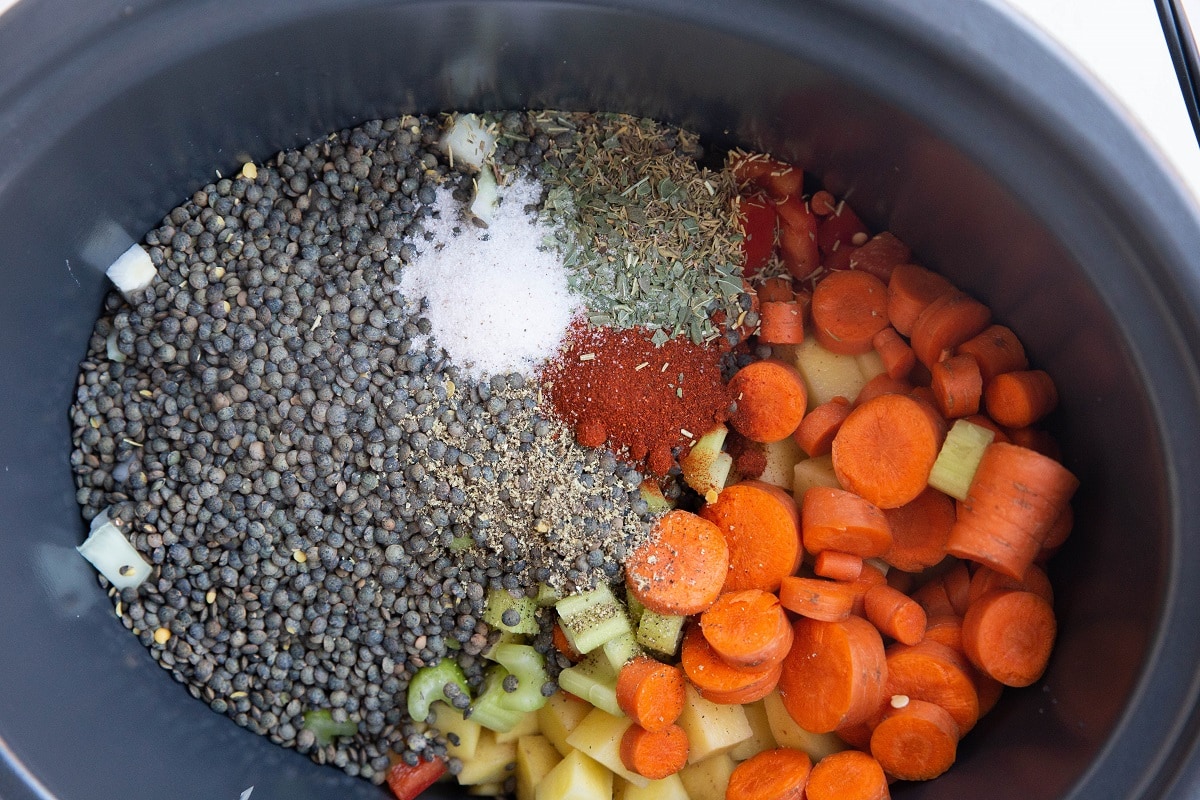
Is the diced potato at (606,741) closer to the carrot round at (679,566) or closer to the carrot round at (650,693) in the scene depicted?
the carrot round at (650,693)

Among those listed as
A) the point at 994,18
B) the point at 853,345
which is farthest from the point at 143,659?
the point at 994,18

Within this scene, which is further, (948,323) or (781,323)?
(781,323)

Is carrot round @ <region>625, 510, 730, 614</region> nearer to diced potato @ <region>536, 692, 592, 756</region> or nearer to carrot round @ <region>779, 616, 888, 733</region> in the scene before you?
carrot round @ <region>779, 616, 888, 733</region>

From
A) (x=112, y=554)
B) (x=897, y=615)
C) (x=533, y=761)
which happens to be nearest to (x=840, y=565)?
(x=897, y=615)

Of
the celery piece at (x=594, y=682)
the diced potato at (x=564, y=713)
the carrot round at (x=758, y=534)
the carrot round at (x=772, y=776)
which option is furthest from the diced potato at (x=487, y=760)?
the carrot round at (x=758, y=534)

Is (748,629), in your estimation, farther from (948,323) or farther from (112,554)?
(112,554)

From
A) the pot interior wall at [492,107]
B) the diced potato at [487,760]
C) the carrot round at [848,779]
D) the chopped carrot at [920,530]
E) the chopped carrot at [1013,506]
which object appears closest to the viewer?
the pot interior wall at [492,107]

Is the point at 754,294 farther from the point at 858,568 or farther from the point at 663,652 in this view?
the point at 663,652
